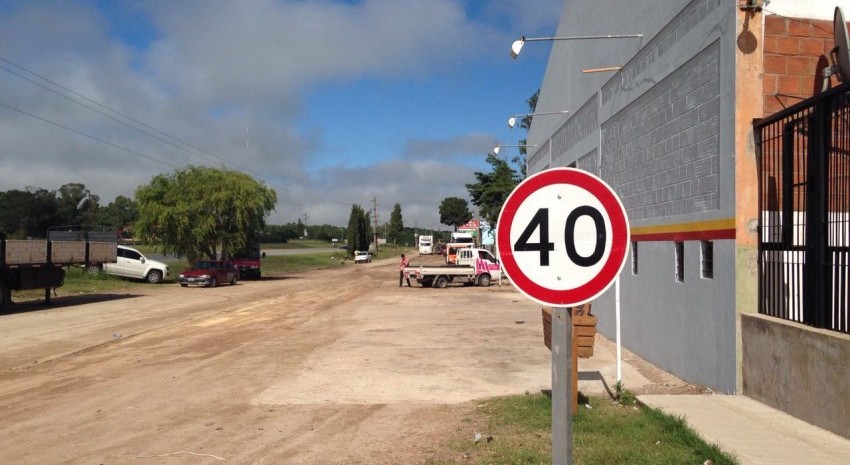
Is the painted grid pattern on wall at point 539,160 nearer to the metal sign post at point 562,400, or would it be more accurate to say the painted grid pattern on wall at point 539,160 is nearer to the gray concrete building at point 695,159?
the gray concrete building at point 695,159

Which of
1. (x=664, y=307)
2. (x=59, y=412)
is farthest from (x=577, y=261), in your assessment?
(x=664, y=307)

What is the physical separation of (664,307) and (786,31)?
4521 mm

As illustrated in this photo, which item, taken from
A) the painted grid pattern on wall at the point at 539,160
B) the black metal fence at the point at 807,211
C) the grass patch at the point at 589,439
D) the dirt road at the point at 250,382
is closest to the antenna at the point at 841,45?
the black metal fence at the point at 807,211

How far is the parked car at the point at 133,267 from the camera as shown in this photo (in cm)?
3891

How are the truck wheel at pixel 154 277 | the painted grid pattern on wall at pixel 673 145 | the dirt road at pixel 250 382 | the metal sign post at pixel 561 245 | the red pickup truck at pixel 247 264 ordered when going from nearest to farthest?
the metal sign post at pixel 561 245 → the dirt road at pixel 250 382 → the painted grid pattern on wall at pixel 673 145 → the truck wheel at pixel 154 277 → the red pickup truck at pixel 247 264

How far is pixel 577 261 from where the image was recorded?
3402 millimetres

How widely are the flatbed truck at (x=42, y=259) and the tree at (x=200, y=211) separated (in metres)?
14.4

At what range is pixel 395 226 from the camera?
18862 centimetres

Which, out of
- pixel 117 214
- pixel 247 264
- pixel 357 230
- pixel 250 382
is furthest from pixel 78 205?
pixel 250 382

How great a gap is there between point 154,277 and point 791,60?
3787cm

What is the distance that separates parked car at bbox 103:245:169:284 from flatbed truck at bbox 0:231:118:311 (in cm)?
1056

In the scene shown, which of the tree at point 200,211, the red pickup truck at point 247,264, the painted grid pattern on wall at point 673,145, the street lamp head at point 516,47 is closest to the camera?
the painted grid pattern on wall at point 673,145

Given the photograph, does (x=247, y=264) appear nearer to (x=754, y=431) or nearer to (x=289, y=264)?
(x=289, y=264)

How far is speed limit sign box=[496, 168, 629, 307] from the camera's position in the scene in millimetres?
3371
